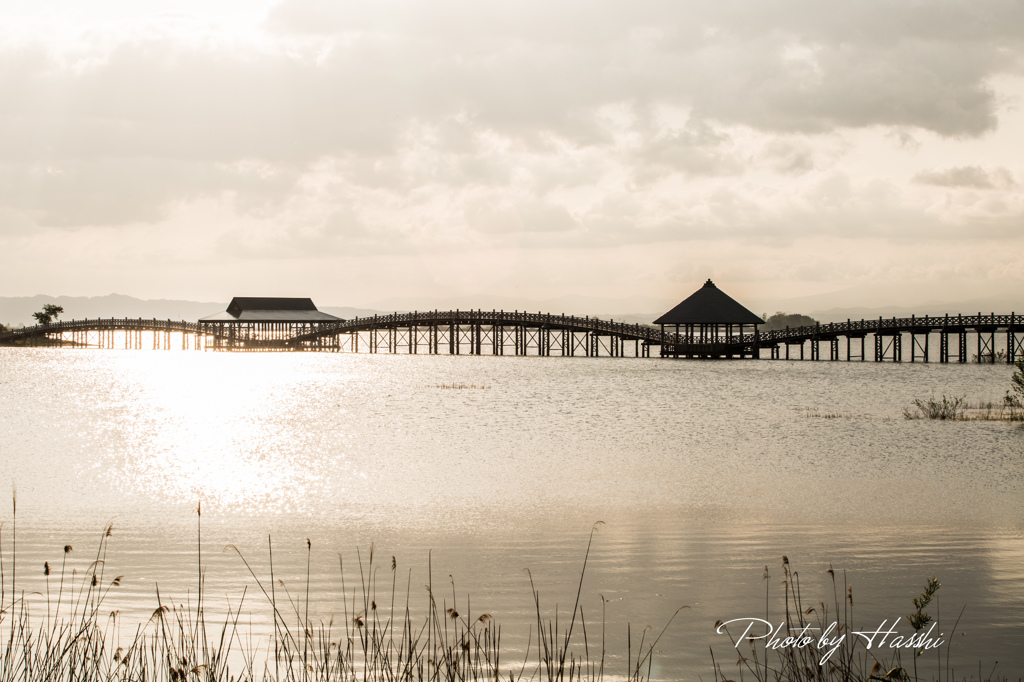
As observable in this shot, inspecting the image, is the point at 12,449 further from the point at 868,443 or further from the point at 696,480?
the point at 868,443

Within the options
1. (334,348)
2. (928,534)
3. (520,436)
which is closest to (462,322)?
(334,348)

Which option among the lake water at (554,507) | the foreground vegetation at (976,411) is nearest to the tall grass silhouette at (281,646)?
the lake water at (554,507)

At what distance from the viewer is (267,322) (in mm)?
87562

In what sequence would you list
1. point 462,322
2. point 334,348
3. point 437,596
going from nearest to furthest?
1. point 437,596
2. point 462,322
3. point 334,348

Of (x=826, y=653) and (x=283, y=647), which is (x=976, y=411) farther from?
(x=283, y=647)

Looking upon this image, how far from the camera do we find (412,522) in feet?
32.6

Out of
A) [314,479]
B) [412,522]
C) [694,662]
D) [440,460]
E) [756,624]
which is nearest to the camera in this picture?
[694,662]

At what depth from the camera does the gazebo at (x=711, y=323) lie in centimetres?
6162

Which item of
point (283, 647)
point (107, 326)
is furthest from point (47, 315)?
point (283, 647)

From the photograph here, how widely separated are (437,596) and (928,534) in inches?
215

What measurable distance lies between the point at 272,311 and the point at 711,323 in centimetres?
4803

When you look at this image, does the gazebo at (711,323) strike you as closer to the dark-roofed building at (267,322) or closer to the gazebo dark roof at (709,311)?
the gazebo dark roof at (709,311)

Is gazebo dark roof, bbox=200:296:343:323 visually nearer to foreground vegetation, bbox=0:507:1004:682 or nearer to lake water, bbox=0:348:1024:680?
lake water, bbox=0:348:1024:680

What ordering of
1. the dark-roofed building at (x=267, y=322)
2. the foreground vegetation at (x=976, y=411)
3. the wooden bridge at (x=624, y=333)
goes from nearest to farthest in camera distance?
1. the foreground vegetation at (x=976, y=411)
2. the wooden bridge at (x=624, y=333)
3. the dark-roofed building at (x=267, y=322)
